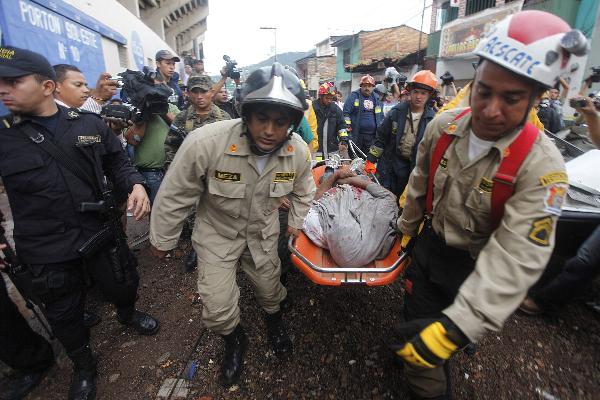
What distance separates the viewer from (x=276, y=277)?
7.84ft

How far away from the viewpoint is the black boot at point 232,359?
2.24 meters

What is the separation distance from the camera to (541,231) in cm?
123

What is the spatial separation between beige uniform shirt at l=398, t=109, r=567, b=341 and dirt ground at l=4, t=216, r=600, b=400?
51.7 inches

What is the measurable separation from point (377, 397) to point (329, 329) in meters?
0.69

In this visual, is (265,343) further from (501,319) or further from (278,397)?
(501,319)

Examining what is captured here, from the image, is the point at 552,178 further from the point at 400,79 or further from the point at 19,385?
the point at 400,79

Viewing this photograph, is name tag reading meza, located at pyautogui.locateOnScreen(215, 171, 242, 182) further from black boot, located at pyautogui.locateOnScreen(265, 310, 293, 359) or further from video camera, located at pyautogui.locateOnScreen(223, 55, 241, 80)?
video camera, located at pyautogui.locateOnScreen(223, 55, 241, 80)

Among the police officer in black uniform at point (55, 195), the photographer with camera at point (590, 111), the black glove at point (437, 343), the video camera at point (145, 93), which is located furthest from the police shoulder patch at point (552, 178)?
the video camera at point (145, 93)

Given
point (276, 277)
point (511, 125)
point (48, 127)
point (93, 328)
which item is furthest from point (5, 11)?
point (511, 125)

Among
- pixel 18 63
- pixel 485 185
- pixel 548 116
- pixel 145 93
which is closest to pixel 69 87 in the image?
pixel 145 93

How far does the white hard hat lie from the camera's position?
118 cm

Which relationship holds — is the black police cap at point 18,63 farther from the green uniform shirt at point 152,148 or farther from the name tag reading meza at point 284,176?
the green uniform shirt at point 152,148

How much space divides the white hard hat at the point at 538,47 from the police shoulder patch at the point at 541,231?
519mm

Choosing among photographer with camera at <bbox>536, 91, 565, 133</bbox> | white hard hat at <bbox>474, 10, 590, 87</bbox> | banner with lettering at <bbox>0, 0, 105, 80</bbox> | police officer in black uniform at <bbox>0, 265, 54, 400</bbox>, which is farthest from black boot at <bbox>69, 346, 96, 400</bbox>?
photographer with camera at <bbox>536, 91, 565, 133</bbox>
